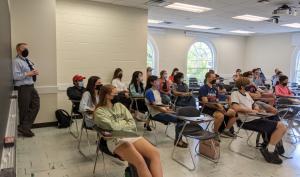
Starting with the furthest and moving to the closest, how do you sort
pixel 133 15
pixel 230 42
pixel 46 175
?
1. pixel 230 42
2. pixel 133 15
3. pixel 46 175

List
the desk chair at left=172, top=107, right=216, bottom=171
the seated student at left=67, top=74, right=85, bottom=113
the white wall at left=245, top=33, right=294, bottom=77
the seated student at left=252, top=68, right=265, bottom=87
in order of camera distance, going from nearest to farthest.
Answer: the desk chair at left=172, top=107, right=216, bottom=171
the seated student at left=67, top=74, right=85, bottom=113
the seated student at left=252, top=68, right=265, bottom=87
the white wall at left=245, top=33, right=294, bottom=77

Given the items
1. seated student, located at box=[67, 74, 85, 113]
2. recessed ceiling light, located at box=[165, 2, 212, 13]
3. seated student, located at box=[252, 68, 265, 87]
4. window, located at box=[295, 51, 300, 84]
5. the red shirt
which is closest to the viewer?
seated student, located at box=[67, 74, 85, 113]

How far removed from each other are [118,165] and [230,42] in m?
9.40

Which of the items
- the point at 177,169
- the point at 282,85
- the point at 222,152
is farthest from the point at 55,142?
the point at 282,85

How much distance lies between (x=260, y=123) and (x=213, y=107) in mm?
880

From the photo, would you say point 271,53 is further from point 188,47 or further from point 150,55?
point 150,55

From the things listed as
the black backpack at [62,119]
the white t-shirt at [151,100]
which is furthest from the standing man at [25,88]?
the white t-shirt at [151,100]

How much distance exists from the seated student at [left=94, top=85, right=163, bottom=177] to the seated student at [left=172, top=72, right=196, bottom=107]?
2328 mm

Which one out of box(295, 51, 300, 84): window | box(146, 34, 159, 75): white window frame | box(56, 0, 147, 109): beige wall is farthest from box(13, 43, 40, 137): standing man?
box(295, 51, 300, 84): window

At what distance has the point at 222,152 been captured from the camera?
381cm

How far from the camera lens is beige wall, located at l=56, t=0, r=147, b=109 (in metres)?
5.38

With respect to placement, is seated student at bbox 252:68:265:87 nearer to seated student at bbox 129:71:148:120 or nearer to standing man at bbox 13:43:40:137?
seated student at bbox 129:71:148:120

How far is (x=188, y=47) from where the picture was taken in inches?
396

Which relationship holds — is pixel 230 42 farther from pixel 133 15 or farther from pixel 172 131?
pixel 172 131
